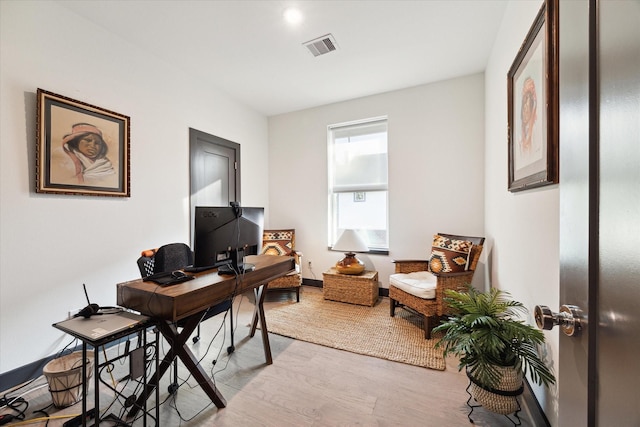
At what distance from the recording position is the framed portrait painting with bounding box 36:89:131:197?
1899 mm

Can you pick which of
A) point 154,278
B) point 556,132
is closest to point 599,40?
point 556,132

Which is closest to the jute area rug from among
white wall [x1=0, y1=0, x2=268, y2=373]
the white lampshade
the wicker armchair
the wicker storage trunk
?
the wicker storage trunk

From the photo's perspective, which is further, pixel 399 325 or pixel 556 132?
pixel 399 325

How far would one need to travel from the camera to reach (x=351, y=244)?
337 centimetres

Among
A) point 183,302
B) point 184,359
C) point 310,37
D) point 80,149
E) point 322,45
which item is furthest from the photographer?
point 322,45

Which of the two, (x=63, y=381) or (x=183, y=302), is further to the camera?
(x=63, y=381)

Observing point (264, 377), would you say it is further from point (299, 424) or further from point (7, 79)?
point (7, 79)

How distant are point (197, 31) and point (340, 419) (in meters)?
3.27

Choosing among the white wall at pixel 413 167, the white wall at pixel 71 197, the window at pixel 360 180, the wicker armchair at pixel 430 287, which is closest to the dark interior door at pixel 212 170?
the white wall at pixel 71 197

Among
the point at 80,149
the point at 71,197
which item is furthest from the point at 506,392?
the point at 80,149

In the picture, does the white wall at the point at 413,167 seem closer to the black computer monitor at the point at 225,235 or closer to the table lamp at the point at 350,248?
the table lamp at the point at 350,248

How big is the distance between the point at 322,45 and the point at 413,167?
1875 mm

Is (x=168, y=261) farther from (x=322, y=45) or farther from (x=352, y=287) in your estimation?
(x=322, y=45)

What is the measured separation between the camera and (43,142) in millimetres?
1886
